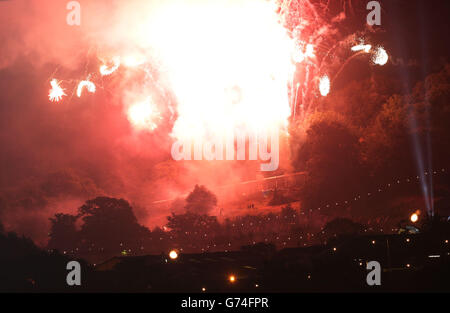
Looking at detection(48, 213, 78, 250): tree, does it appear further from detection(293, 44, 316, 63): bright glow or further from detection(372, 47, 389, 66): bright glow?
detection(372, 47, 389, 66): bright glow

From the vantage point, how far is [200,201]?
5097cm

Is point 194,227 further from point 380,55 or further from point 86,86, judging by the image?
point 380,55

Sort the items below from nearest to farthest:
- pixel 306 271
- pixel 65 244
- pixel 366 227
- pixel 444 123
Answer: pixel 306 271 < pixel 366 227 < pixel 444 123 < pixel 65 244

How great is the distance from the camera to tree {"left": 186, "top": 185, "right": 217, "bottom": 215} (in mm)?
50375

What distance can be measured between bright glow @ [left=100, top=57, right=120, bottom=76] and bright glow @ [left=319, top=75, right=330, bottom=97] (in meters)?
17.3

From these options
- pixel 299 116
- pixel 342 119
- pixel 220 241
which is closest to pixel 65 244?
pixel 220 241

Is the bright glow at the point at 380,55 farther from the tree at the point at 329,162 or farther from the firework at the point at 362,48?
the tree at the point at 329,162

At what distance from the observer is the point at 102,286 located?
27938 millimetres

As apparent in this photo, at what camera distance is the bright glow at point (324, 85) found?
46.5 m

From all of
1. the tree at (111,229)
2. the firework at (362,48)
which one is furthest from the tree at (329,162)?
the tree at (111,229)

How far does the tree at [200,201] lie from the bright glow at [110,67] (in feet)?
42.6
